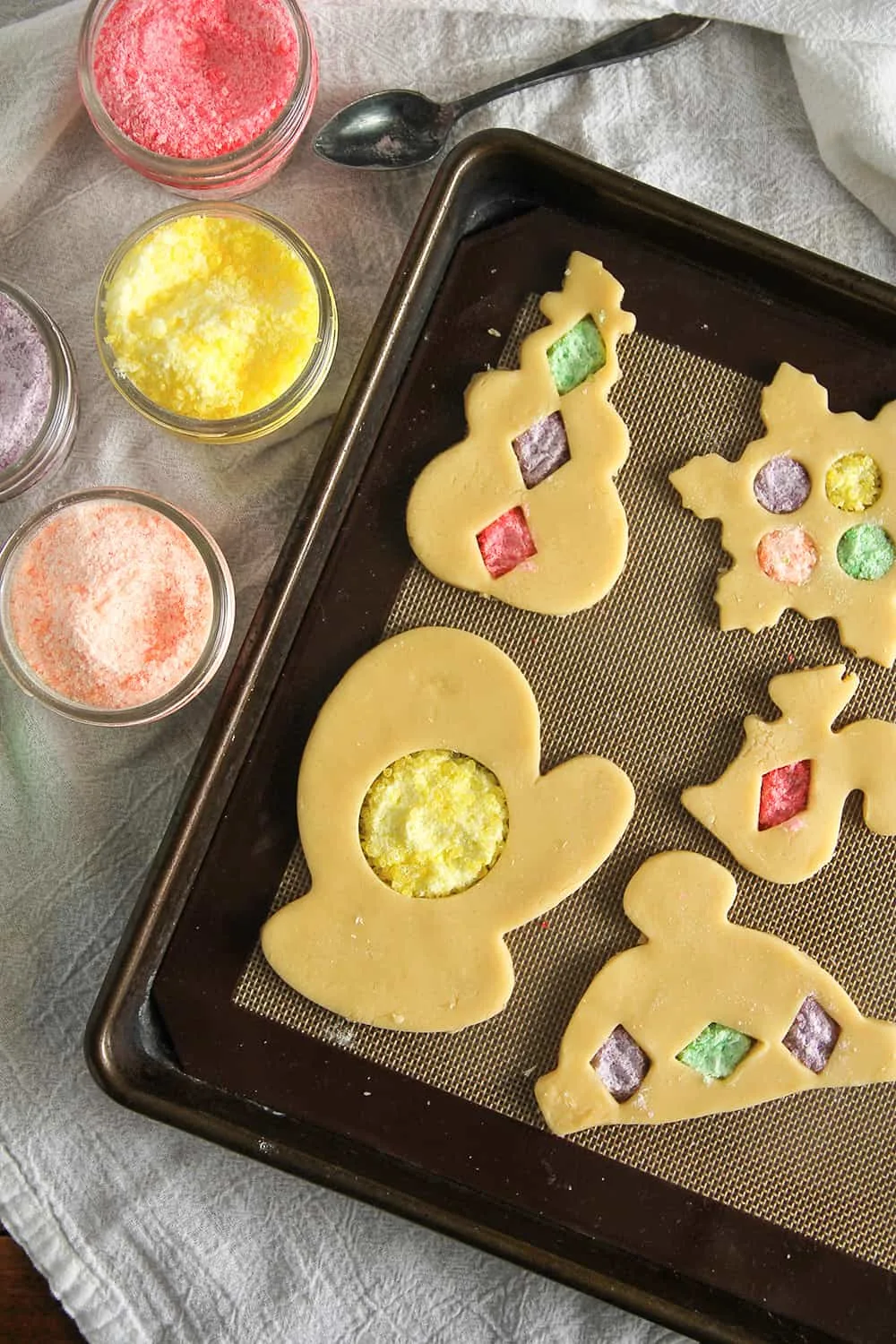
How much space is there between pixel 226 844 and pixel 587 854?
0.23 metres

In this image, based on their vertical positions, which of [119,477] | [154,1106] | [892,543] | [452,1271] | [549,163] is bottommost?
[452,1271]

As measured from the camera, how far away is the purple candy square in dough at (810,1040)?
80 cm

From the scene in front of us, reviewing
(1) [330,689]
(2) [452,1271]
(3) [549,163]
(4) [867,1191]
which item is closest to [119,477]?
(1) [330,689]

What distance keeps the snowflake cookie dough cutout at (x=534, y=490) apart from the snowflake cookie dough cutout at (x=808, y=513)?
0.06m

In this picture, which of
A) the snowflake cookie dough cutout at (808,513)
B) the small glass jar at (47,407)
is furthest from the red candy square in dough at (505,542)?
the small glass jar at (47,407)

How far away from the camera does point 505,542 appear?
814 mm

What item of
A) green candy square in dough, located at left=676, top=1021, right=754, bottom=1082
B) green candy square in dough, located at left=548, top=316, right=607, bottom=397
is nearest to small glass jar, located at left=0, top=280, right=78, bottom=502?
green candy square in dough, located at left=548, top=316, right=607, bottom=397

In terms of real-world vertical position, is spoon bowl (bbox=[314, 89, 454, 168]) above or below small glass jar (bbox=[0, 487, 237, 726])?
above

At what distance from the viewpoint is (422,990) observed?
0.79 m

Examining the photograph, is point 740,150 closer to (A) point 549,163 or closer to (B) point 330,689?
(A) point 549,163

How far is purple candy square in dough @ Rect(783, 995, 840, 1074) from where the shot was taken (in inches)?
31.4

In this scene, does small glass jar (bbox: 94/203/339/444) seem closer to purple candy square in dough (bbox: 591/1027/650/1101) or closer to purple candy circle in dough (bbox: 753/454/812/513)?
purple candy circle in dough (bbox: 753/454/812/513)

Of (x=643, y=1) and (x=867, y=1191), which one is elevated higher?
(x=643, y=1)

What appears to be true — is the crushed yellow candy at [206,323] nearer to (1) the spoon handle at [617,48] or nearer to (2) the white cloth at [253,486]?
(2) the white cloth at [253,486]
